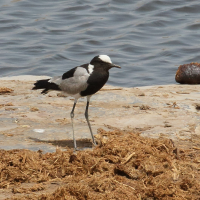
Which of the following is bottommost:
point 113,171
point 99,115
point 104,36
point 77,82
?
point 104,36

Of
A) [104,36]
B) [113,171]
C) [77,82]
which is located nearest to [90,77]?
[77,82]

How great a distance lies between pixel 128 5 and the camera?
66.4 ft

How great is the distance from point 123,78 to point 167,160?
8600 millimetres

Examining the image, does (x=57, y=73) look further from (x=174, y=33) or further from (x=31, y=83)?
(x=174, y=33)

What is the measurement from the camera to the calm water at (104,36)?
1457 cm

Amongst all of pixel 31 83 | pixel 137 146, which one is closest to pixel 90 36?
pixel 31 83

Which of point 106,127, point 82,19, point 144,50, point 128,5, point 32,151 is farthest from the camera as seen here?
point 128,5

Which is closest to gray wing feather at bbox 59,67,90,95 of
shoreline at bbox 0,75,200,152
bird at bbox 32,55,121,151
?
bird at bbox 32,55,121,151

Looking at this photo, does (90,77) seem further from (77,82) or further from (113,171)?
(113,171)

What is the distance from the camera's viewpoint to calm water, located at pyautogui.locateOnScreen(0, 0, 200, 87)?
1457 centimetres

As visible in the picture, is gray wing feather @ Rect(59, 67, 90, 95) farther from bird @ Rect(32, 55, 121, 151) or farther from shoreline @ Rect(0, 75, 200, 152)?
shoreline @ Rect(0, 75, 200, 152)

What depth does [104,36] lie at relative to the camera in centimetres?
1727

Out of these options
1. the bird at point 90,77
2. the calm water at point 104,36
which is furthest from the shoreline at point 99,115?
the calm water at point 104,36

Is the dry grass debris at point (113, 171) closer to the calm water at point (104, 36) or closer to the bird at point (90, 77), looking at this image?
the bird at point (90, 77)
